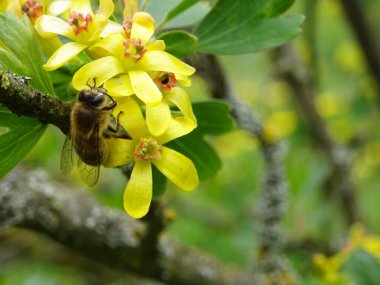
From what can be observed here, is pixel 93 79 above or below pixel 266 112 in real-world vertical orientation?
below

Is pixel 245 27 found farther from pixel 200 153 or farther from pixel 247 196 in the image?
pixel 247 196

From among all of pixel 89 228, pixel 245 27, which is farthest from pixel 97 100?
pixel 89 228

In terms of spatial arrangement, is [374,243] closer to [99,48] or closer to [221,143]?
[99,48]

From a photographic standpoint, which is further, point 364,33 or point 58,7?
point 364,33

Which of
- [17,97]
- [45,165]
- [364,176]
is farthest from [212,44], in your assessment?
[364,176]

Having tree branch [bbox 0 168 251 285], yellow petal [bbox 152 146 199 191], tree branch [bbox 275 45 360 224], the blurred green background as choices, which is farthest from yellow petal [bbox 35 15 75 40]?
tree branch [bbox 275 45 360 224]

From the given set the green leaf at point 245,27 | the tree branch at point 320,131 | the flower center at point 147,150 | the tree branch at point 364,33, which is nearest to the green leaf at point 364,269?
the green leaf at point 245,27
